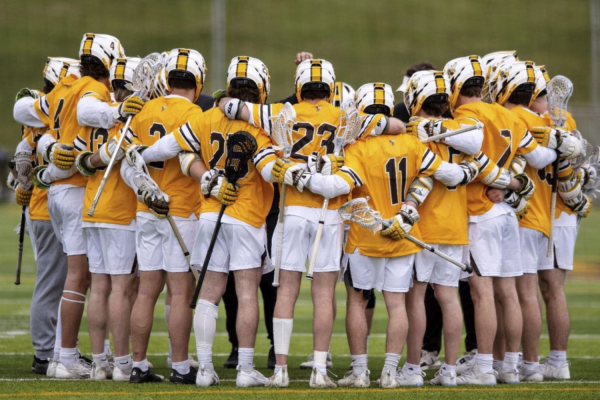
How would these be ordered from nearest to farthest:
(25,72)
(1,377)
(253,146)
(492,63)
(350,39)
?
1. (253,146)
2. (1,377)
3. (492,63)
4. (25,72)
5. (350,39)

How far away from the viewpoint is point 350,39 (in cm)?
4866

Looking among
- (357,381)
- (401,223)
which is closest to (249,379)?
(357,381)

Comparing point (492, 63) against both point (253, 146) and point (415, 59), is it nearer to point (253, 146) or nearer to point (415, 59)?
point (253, 146)

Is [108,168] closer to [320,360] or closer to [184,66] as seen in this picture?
[184,66]

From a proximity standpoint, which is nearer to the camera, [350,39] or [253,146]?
[253,146]

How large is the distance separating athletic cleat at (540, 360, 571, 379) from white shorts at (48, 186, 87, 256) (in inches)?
142

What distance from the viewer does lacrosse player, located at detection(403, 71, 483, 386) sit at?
6914 millimetres

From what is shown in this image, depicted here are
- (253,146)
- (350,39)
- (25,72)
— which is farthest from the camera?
(350,39)

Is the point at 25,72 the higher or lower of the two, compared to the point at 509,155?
higher

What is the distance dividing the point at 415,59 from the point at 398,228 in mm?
40595

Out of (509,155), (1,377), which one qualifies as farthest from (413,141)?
(1,377)

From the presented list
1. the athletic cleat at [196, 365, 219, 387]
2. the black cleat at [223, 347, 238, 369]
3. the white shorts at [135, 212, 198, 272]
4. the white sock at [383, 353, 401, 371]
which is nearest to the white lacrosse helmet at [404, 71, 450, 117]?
the white sock at [383, 353, 401, 371]

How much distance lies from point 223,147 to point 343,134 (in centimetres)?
81

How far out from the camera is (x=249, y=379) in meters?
6.62
